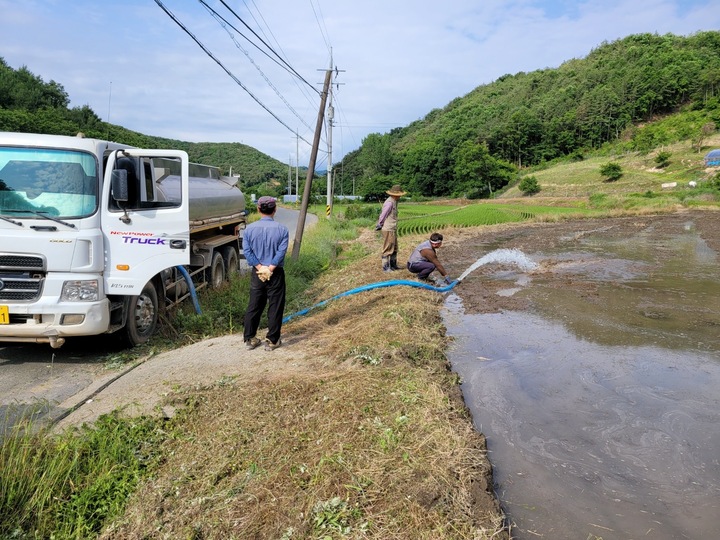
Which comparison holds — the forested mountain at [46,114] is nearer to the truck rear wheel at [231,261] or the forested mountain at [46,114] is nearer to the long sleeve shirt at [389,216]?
the truck rear wheel at [231,261]

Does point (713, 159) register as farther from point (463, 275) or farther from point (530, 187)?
point (463, 275)

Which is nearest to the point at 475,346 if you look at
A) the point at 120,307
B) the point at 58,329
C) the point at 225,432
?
the point at 225,432

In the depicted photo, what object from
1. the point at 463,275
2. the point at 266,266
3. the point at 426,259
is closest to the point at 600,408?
the point at 266,266

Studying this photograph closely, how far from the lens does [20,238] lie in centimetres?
541

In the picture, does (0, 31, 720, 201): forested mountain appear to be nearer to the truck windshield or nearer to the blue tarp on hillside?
the blue tarp on hillside

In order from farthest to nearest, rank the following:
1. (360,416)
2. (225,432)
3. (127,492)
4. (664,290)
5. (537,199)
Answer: (537,199) < (664,290) < (360,416) < (225,432) < (127,492)

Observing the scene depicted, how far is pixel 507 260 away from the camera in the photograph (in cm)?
1534

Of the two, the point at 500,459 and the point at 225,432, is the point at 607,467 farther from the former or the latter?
the point at 225,432

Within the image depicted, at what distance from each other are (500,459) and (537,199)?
1973 inches

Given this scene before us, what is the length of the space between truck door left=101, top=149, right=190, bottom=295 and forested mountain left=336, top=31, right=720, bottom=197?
204ft

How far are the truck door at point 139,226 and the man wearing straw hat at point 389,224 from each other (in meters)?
5.05

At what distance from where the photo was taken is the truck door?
596cm

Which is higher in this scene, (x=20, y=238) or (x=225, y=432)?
(x=20, y=238)

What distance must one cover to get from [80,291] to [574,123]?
90.4 m
